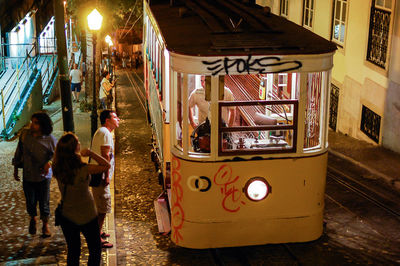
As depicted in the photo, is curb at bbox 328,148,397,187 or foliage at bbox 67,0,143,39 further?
foliage at bbox 67,0,143,39

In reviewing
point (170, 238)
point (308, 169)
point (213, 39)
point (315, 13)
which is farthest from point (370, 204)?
point (315, 13)

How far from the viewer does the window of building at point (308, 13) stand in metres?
18.4

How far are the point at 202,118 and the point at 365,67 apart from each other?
7595 millimetres

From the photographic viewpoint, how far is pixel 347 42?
Result: 1533 centimetres

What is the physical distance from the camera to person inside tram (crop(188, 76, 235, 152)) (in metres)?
7.27

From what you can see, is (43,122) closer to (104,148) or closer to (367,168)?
(104,148)

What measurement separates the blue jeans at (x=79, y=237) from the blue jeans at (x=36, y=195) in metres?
1.73

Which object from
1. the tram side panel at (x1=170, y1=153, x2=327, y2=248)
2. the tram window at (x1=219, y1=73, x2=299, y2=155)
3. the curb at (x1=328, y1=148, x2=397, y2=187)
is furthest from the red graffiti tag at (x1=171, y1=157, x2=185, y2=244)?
the curb at (x1=328, y1=148, x2=397, y2=187)

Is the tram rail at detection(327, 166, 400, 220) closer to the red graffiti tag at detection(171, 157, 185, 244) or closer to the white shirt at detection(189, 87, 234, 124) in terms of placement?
the white shirt at detection(189, 87, 234, 124)

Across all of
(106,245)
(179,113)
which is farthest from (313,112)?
(106,245)

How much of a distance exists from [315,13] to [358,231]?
10.5 metres

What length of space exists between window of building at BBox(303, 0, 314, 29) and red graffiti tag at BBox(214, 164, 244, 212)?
12204 millimetres

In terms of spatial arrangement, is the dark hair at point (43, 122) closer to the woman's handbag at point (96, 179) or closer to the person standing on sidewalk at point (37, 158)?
the person standing on sidewalk at point (37, 158)

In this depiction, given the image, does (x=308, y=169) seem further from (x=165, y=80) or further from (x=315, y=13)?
(x=315, y=13)
